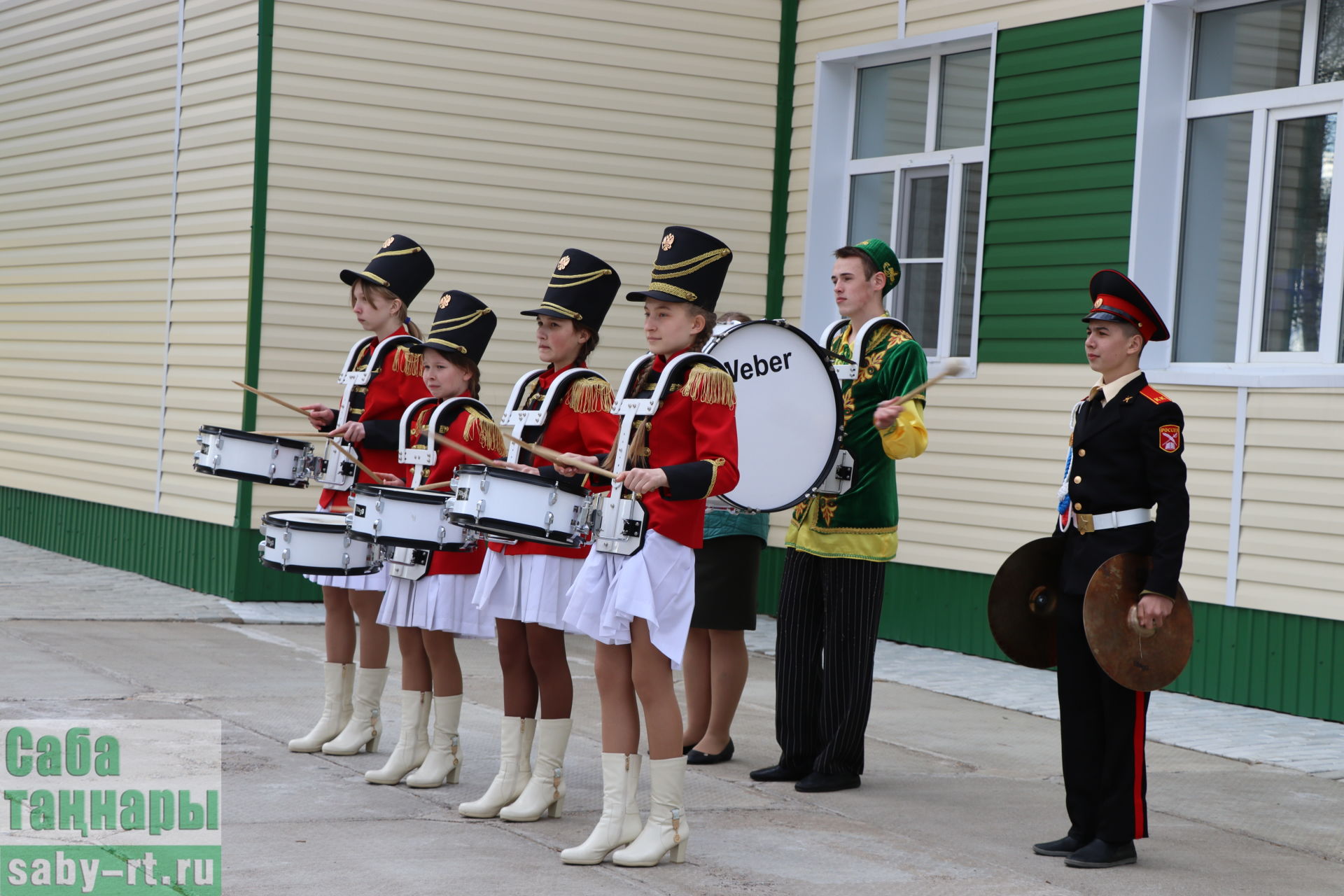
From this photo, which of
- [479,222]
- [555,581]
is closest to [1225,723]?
[555,581]

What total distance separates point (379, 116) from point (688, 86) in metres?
2.22

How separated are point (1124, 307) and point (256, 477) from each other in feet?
11.1

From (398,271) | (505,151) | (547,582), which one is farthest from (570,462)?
(505,151)

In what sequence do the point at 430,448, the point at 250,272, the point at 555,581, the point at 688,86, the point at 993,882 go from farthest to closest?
1. the point at 688,86
2. the point at 250,272
3. the point at 430,448
4. the point at 555,581
5. the point at 993,882

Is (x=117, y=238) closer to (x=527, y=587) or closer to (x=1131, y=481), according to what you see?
(x=527, y=587)

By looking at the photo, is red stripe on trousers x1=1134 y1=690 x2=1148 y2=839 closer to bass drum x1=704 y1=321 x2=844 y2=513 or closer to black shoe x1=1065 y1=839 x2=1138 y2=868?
black shoe x1=1065 y1=839 x2=1138 y2=868

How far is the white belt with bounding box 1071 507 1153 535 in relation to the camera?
5.13 m

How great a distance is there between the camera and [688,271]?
491 centimetres

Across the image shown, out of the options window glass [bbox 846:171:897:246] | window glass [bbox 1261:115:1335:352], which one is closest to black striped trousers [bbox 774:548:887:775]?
window glass [bbox 1261:115:1335:352]

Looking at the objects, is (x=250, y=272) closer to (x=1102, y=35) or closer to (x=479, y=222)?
(x=479, y=222)

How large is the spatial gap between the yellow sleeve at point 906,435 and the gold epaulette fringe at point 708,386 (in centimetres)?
117

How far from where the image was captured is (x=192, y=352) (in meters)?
10.4

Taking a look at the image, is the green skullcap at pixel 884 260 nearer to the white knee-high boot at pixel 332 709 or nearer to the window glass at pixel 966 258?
the white knee-high boot at pixel 332 709

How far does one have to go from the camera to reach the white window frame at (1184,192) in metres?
8.08
